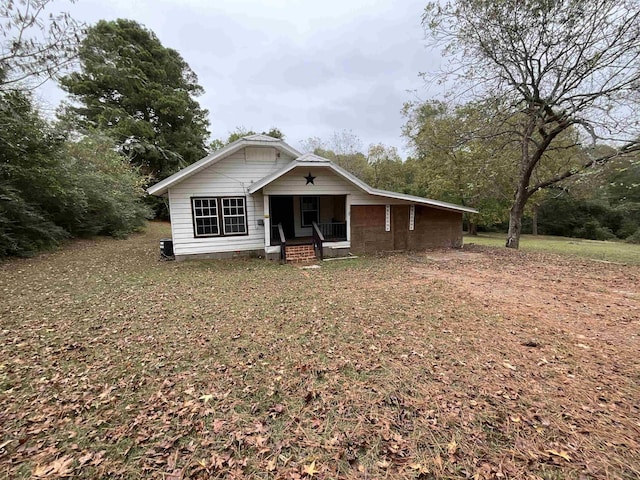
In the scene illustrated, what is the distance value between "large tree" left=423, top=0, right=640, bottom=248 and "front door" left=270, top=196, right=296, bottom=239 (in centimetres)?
921

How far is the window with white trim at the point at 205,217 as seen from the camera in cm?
1066

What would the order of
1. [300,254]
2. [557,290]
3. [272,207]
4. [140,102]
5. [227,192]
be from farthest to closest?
1. [140,102]
2. [272,207]
3. [300,254]
4. [227,192]
5. [557,290]

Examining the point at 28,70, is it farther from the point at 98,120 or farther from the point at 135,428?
the point at 98,120

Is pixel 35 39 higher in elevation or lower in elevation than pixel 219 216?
higher

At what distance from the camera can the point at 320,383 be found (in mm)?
3279

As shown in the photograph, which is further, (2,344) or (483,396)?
(2,344)

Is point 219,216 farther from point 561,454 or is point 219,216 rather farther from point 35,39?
point 561,454

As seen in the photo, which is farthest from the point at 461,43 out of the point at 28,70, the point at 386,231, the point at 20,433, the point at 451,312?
the point at 20,433

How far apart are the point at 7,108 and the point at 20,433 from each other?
36.7 feet

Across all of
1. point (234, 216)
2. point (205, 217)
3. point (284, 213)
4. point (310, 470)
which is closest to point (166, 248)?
point (205, 217)

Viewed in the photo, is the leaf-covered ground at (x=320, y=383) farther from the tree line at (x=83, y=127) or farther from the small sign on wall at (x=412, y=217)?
the small sign on wall at (x=412, y=217)

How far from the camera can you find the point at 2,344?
4.16 m

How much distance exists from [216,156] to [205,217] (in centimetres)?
236

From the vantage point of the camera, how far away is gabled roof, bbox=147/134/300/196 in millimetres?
9830
